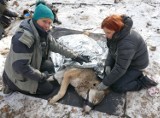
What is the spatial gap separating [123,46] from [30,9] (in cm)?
394

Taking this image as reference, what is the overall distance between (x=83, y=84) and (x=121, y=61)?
0.76m

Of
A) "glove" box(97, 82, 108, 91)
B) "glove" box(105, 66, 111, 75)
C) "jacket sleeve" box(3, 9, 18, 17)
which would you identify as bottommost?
"jacket sleeve" box(3, 9, 18, 17)

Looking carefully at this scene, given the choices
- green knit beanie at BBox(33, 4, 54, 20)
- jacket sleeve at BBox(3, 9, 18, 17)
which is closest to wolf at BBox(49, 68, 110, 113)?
green knit beanie at BBox(33, 4, 54, 20)

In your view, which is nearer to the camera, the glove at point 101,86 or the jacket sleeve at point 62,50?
the glove at point 101,86

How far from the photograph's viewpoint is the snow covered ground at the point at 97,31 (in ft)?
12.7

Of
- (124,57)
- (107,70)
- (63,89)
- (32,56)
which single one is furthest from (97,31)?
(32,56)

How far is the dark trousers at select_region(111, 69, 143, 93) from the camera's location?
4027 millimetres

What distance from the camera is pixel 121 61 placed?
366 centimetres

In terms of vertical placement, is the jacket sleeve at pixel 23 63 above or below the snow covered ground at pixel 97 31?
above

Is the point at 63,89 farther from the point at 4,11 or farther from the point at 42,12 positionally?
the point at 4,11

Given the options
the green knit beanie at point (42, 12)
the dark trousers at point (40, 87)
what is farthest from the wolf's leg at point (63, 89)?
the green knit beanie at point (42, 12)

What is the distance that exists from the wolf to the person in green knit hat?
201mm

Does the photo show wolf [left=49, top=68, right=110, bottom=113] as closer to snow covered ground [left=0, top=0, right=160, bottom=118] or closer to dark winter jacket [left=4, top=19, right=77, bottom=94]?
snow covered ground [left=0, top=0, right=160, bottom=118]

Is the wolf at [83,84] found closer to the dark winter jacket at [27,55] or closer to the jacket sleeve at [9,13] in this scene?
the dark winter jacket at [27,55]
